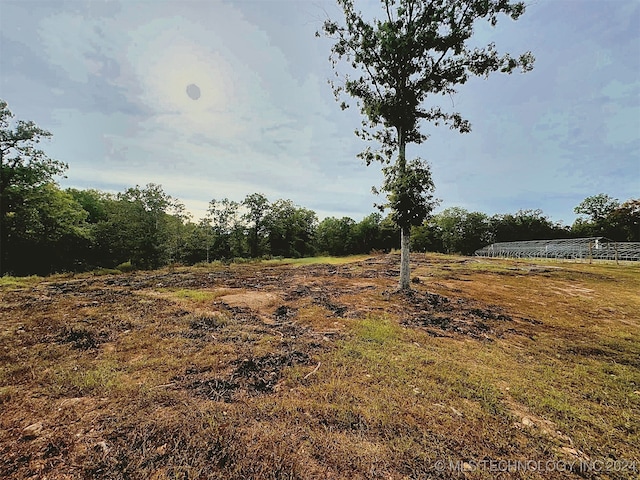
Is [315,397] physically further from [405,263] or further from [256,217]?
[256,217]

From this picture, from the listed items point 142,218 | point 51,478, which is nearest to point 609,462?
point 51,478

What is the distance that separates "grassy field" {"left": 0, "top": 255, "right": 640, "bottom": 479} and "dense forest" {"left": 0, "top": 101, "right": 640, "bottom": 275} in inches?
227

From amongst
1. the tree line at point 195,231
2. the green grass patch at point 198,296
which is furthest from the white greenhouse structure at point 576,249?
the green grass patch at point 198,296

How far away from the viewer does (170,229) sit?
24953mm

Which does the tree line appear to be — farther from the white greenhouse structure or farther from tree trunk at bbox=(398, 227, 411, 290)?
the white greenhouse structure

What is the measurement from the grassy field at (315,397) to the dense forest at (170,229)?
5.78 meters

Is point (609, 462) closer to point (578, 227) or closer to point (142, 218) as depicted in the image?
point (142, 218)

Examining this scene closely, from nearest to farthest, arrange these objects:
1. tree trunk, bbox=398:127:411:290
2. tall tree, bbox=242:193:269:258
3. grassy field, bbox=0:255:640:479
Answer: grassy field, bbox=0:255:640:479 → tree trunk, bbox=398:127:411:290 → tall tree, bbox=242:193:269:258

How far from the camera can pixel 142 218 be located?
23.2m

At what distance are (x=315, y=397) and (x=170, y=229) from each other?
2661cm

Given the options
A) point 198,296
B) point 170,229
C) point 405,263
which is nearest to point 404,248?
point 405,263

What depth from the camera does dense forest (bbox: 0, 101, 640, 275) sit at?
715 inches

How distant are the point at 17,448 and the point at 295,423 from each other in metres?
2.37

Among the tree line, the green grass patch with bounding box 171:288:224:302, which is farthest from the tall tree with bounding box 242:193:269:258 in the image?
the green grass patch with bounding box 171:288:224:302
